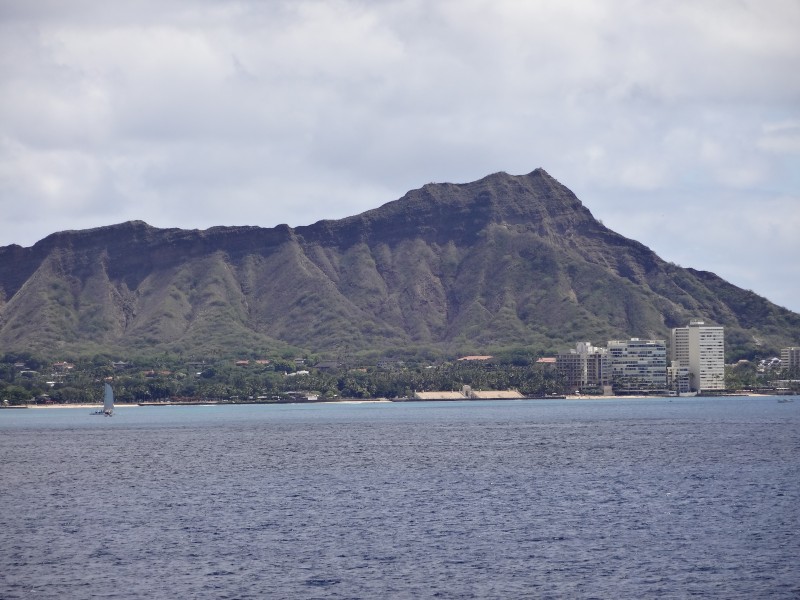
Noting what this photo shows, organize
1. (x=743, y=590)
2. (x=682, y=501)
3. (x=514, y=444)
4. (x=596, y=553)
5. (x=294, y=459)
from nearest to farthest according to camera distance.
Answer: (x=743, y=590), (x=596, y=553), (x=682, y=501), (x=294, y=459), (x=514, y=444)

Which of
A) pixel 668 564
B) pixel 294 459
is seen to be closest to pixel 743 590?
pixel 668 564

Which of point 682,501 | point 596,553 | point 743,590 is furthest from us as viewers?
point 682,501

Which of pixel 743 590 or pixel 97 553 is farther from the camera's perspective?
pixel 97 553

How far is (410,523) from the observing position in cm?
7675

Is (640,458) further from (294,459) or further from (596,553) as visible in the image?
(596,553)

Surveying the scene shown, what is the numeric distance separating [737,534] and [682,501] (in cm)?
1432

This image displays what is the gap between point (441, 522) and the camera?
76938 mm

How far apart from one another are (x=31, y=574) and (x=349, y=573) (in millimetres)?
16037

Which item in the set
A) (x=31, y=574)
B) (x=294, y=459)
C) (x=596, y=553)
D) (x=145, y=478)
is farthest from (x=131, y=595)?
(x=294, y=459)

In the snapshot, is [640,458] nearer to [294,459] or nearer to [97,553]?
[294,459]

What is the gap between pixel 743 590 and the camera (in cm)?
5609

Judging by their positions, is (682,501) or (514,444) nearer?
(682,501)

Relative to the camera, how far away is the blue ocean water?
5900 centimetres

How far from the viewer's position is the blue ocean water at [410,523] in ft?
194
